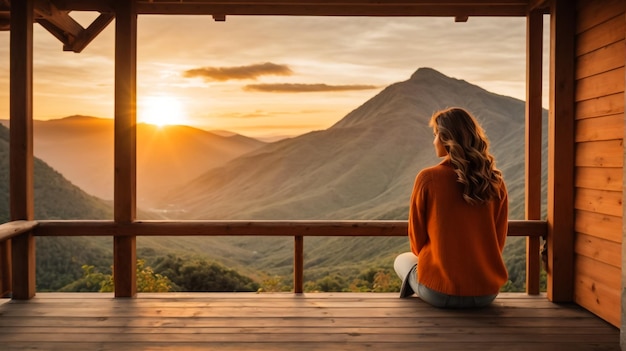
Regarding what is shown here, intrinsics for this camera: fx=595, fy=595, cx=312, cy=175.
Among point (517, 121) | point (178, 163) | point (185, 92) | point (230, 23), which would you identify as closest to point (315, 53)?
point (230, 23)

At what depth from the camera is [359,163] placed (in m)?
39.0

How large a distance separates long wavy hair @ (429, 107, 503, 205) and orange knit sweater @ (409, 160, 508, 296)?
6 cm

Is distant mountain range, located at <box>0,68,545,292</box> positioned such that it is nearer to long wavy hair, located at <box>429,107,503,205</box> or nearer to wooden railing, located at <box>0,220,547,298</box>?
wooden railing, located at <box>0,220,547,298</box>

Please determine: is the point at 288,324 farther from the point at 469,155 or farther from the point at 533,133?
the point at 533,133

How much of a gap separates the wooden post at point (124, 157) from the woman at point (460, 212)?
191 cm

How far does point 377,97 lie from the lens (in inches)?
1535

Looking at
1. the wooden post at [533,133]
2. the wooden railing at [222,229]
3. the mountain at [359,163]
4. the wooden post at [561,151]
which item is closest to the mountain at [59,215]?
the mountain at [359,163]

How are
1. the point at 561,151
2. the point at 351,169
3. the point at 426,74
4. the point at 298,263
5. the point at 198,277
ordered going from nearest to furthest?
the point at 561,151
the point at 298,263
the point at 198,277
the point at 426,74
the point at 351,169

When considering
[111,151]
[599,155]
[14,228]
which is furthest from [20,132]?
[111,151]

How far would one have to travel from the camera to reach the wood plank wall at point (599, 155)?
331 cm

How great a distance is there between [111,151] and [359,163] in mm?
22207

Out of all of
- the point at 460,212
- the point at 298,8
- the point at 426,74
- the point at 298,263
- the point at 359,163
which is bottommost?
the point at 298,263

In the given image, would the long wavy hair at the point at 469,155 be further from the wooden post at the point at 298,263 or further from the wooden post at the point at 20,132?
the wooden post at the point at 20,132

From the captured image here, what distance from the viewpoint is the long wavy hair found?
329cm
